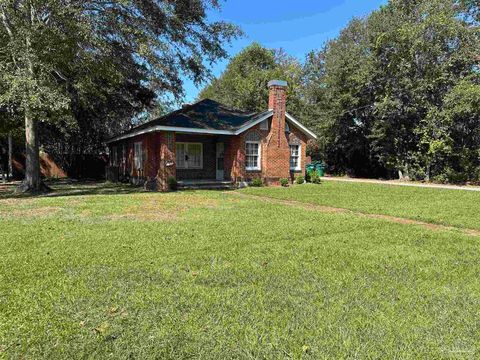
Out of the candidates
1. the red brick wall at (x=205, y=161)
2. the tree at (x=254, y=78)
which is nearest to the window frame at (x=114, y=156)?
the red brick wall at (x=205, y=161)

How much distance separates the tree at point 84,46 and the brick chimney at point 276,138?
12.2 ft

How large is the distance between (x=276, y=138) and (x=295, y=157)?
6.45 ft

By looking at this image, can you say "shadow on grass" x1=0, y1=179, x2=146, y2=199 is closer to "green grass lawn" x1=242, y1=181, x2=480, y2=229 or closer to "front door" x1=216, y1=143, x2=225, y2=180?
"front door" x1=216, y1=143, x2=225, y2=180

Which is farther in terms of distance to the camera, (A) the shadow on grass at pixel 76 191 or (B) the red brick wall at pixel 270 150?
(B) the red brick wall at pixel 270 150

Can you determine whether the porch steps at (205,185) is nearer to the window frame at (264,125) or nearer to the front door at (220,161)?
the front door at (220,161)

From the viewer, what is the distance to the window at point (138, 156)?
18250mm

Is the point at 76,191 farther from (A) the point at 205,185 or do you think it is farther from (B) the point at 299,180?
(B) the point at 299,180

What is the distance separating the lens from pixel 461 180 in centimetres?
2094

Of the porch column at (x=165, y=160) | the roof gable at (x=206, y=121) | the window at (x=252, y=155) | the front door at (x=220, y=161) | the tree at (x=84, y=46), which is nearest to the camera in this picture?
the tree at (x=84, y=46)

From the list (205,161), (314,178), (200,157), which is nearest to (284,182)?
(314,178)

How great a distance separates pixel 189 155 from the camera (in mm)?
18812

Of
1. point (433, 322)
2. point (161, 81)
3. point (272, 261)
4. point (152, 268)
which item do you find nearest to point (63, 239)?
point (152, 268)

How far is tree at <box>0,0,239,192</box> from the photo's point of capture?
11055 millimetres

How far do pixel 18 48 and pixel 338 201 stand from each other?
1112 centimetres
